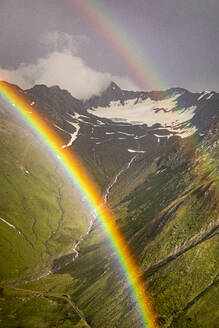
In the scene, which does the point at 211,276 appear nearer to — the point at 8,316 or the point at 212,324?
the point at 212,324

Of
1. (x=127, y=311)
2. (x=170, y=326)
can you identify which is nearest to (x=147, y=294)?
(x=127, y=311)

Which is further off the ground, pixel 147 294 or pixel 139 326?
pixel 147 294

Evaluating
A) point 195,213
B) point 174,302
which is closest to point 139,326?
point 174,302

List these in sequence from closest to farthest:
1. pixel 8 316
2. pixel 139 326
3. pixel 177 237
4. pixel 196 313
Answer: pixel 196 313 < pixel 139 326 < pixel 177 237 < pixel 8 316

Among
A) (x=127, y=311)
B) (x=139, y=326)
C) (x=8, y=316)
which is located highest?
(x=8, y=316)

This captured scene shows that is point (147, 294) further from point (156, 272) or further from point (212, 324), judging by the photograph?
point (212, 324)

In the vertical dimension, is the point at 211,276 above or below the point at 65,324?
below

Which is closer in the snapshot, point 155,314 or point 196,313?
point 196,313

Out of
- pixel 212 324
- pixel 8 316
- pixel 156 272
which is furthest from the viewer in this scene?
pixel 8 316

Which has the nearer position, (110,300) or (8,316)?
(110,300)
